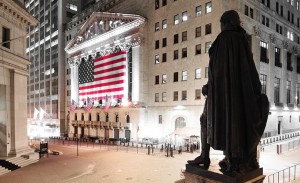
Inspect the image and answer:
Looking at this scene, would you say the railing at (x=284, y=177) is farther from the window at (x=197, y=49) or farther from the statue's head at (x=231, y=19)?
the window at (x=197, y=49)

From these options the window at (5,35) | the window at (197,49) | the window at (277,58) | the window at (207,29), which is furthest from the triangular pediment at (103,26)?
the window at (277,58)

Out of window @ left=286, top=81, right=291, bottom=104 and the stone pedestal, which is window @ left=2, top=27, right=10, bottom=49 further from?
window @ left=286, top=81, right=291, bottom=104

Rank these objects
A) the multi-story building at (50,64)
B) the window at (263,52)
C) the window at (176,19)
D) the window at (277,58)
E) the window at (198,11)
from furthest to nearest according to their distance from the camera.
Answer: the multi-story building at (50,64), the window at (277,58), the window at (263,52), the window at (176,19), the window at (198,11)

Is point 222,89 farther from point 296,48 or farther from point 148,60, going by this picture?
point 296,48

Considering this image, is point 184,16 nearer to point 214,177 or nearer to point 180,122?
point 180,122

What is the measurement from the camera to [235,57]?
553cm

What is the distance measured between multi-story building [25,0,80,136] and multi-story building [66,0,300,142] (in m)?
16.6

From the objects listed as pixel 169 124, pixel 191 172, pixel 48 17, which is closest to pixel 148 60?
pixel 169 124

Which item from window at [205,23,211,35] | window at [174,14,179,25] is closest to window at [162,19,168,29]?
window at [174,14,179,25]

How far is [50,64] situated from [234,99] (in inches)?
3114

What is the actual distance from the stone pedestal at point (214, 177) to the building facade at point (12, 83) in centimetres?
2515

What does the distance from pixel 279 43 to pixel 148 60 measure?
2516cm

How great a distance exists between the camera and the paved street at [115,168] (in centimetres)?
2046

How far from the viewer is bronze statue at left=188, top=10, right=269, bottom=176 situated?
537 centimetres
